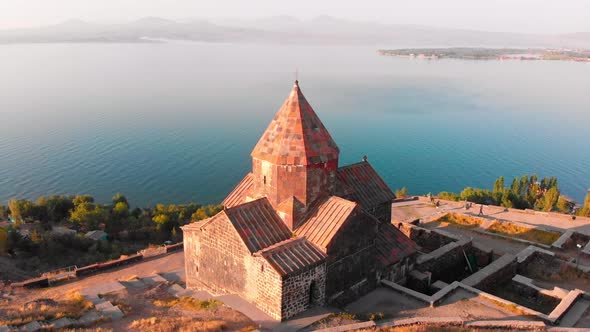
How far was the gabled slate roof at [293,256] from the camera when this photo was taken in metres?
9.91

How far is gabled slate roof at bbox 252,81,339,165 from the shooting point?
35.9ft

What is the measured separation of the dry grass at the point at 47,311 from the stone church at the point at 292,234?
3.17 m

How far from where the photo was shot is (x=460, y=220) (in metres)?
20.8

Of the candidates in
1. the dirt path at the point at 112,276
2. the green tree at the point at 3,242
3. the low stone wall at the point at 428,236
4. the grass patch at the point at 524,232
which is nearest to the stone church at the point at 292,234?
the dirt path at the point at 112,276

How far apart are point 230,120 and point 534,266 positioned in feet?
161

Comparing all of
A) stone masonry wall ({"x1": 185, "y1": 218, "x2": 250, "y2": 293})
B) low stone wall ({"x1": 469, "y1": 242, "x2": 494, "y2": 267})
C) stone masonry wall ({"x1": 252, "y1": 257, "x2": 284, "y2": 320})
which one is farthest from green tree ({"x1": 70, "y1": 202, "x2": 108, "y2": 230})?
low stone wall ({"x1": 469, "y1": 242, "x2": 494, "y2": 267})

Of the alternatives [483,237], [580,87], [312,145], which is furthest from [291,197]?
[580,87]

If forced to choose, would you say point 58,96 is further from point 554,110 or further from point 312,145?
point 554,110

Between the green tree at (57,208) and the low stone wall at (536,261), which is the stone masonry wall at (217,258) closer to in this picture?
the low stone wall at (536,261)

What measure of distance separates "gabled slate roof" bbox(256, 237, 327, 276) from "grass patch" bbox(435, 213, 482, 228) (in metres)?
12.3

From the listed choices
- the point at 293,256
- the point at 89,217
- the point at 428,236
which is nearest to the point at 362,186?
the point at 293,256

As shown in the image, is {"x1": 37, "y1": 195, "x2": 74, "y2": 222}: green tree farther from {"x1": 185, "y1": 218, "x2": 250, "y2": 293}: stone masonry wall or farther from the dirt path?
{"x1": 185, "y1": 218, "x2": 250, "y2": 293}: stone masonry wall

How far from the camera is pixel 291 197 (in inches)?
442

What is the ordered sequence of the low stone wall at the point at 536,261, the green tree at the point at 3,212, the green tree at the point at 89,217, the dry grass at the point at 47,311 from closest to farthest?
the dry grass at the point at 47,311
the low stone wall at the point at 536,261
the green tree at the point at 89,217
the green tree at the point at 3,212
